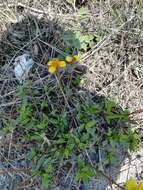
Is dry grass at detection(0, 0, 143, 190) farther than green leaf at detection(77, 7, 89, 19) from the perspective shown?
No

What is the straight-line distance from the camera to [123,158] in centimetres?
200

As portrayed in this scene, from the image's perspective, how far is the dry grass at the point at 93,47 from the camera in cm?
210

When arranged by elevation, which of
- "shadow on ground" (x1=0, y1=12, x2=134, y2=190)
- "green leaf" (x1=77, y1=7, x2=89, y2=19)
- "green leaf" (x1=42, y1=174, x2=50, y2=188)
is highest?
"green leaf" (x1=77, y1=7, x2=89, y2=19)

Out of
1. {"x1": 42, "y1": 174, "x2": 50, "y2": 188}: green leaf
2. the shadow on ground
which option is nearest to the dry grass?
the shadow on ground

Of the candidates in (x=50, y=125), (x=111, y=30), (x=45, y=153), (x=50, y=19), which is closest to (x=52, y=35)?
(x=50, y=19)

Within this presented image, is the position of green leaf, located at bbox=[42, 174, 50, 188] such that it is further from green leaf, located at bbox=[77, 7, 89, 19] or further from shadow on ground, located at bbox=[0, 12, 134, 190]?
green leaf, located at bbox=[77, 7, 89, 19]

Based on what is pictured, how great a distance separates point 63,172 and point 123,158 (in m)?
0.34

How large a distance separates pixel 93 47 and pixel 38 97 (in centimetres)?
45

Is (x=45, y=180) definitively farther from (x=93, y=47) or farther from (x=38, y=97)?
(x=93, y=47)

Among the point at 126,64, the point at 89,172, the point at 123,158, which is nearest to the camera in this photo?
the point at 89,172

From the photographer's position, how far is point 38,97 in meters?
2.07

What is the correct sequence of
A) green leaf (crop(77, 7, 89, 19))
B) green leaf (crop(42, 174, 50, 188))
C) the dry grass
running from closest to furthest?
green leaf (crop(42, 174, 50, 188)) → the dry grass → green leaf (crop(77, 7, 89, 19))

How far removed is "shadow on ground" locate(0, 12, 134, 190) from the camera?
1.94 meters

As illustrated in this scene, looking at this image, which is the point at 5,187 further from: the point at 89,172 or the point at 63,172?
the point at 89,172
